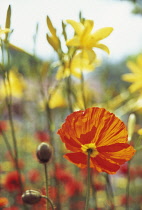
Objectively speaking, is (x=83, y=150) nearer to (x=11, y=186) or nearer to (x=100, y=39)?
(x=100, y=39)

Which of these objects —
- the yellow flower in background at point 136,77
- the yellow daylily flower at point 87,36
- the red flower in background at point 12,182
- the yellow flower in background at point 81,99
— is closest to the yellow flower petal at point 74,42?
the yellow daylily flower at point 87,36

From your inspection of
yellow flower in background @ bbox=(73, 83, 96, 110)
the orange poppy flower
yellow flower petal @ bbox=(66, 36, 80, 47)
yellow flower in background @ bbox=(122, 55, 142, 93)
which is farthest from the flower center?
yellow flower in background @ bbox=(122, 55, 142, 93)

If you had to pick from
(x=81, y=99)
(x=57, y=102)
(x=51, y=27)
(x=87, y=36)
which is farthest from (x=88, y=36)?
(x=57, y=102)

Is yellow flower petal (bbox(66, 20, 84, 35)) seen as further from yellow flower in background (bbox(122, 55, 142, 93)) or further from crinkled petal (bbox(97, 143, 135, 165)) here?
yellow flower in background (bbox(122, 55, 142, 93))

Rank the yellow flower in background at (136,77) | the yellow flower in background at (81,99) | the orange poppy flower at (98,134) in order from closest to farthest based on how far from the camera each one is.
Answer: the orange poppy flower at (98,134), the yellow flower in background at (81,99), the yellow flower in background at (136,77)

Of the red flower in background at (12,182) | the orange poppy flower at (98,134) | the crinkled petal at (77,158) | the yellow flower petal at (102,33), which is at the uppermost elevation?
the yellow flower petal at (102,33)

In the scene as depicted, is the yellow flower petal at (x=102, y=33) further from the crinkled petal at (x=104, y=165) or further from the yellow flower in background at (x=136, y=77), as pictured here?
the yellow flower in background at (x=136, y=77)

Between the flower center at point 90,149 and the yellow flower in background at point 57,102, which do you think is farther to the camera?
the yellow flower in background at point 57,102

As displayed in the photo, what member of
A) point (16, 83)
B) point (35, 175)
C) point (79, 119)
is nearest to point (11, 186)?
point (35, 175)
